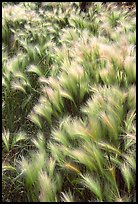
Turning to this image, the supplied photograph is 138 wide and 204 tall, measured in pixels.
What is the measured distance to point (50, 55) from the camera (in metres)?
2.34

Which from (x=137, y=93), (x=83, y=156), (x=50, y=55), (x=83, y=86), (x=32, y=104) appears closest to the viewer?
(x=83, y=156)

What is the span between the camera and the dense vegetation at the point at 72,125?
3.96ft

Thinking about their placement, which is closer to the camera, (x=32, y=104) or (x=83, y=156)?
(x=83, y=156)

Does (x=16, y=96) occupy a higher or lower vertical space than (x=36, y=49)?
lower

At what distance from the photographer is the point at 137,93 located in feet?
4.88

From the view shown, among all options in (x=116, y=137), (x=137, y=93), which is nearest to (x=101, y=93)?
(x=137, y=93)

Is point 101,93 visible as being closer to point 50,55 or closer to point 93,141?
point 93,141

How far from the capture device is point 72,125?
4.57 feet

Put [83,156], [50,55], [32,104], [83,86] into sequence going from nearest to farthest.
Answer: [83,156] < [83,86] < [32,104] < [50,55]

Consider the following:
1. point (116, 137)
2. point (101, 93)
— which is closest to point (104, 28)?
point (101, 93)

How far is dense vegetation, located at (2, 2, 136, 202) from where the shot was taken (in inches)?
47.6

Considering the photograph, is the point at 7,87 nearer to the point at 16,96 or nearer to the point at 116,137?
the point at 16,96

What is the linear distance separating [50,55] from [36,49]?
0.57ft

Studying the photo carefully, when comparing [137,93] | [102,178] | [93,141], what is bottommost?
[102,178]
